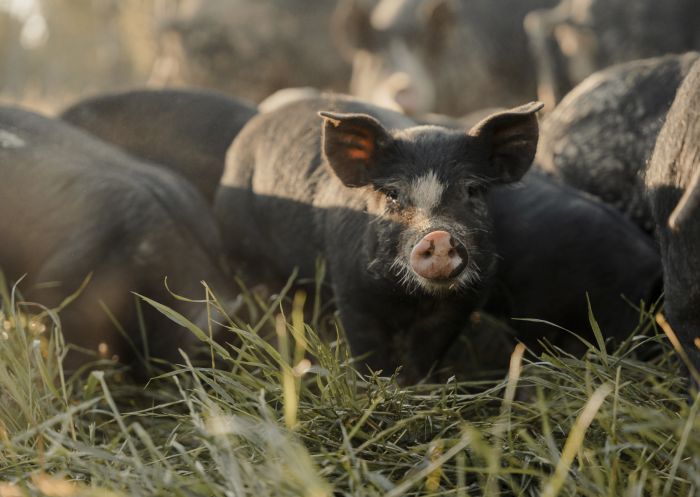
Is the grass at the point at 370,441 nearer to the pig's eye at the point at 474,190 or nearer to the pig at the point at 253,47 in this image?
the pig's eye at the point at 474,190

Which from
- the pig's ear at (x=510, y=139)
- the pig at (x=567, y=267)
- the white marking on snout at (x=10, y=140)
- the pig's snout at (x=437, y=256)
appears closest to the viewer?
the pig's snout at (x=437, y=256)

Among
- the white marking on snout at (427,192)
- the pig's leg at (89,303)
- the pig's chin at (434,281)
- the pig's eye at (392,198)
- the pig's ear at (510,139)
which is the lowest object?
the pig's leg at (89,303)

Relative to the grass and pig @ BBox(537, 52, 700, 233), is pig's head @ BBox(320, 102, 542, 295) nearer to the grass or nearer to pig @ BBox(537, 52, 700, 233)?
the grass

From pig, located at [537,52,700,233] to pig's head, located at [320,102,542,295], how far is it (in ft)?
3.28

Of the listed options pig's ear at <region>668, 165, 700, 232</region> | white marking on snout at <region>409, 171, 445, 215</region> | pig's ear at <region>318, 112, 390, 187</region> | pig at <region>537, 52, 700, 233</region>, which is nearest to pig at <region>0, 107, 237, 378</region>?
→ pig's ear at <region>318, 112, 390, 187</region>

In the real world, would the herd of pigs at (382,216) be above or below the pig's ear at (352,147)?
below

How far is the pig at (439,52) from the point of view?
8.19 meters

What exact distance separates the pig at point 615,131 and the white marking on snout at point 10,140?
9.00ft

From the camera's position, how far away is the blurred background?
6840 mm

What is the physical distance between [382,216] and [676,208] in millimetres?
1320

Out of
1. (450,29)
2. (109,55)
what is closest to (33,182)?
(450,29)

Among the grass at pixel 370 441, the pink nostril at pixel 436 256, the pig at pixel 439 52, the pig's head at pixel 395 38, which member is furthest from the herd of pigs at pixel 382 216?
the pig's head at pixel 395 38

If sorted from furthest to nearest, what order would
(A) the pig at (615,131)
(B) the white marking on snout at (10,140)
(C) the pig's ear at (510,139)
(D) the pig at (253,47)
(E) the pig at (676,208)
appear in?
(D) the pig at (253,47)
(B) the white marking on snout at (10,140)
(A) the pig at (615,131)
(C) the pig's ear at (510,139)
(E) the pig at (676,208)

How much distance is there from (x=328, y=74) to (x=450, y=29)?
211cm
